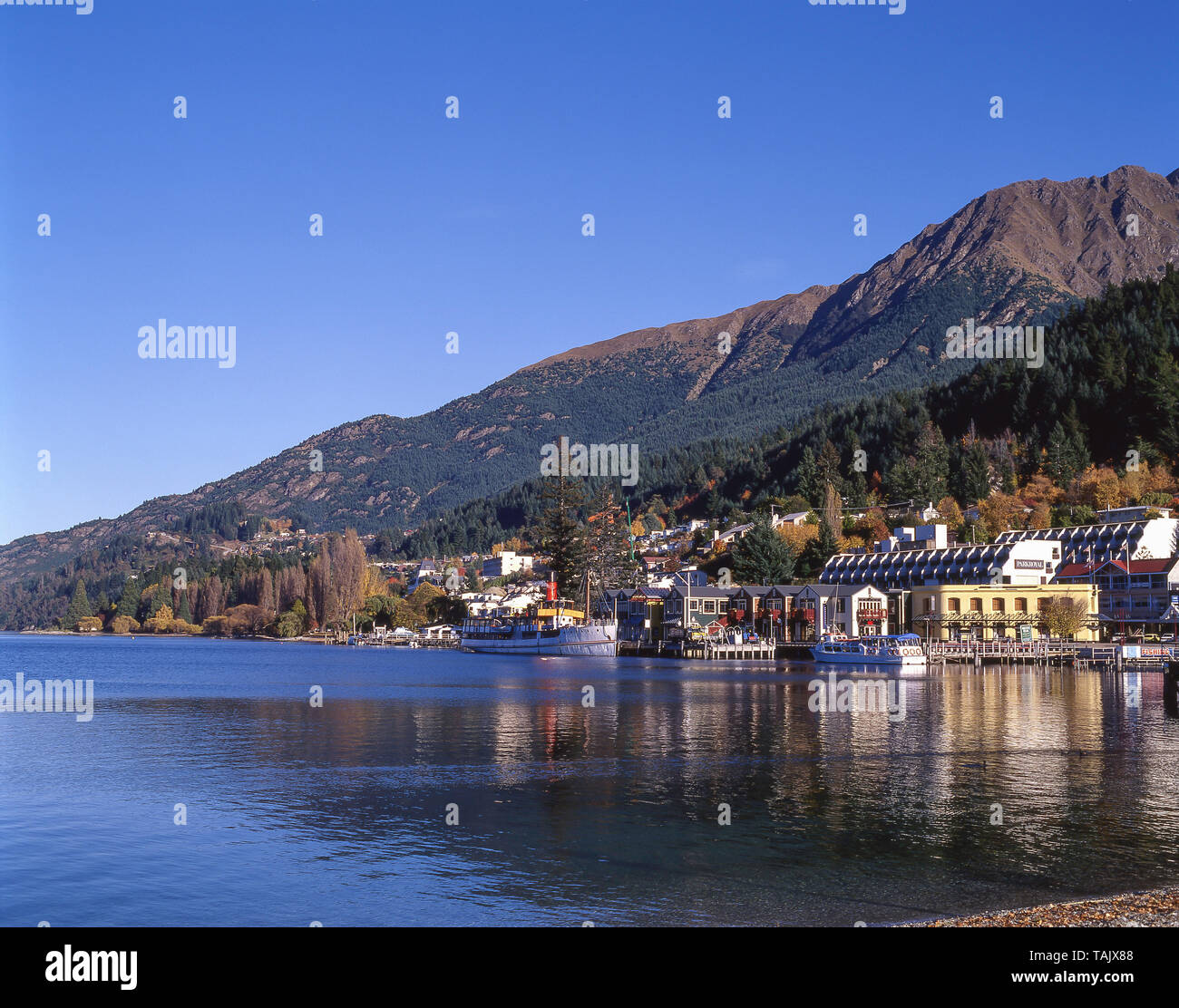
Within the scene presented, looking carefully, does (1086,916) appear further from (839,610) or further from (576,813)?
(839,610)

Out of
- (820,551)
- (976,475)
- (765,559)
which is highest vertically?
(976,475)

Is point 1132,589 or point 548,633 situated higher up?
point 1132,589

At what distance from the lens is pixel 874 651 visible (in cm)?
11175

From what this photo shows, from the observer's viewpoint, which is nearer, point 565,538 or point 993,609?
point 993,609

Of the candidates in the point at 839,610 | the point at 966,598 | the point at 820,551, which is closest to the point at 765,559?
the point at 820,551

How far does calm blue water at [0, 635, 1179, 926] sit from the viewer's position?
76.9 feet

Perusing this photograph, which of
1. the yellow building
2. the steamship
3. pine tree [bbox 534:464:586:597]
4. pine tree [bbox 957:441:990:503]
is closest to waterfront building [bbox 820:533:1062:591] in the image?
the yellow building

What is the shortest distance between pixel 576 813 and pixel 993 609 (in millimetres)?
115625

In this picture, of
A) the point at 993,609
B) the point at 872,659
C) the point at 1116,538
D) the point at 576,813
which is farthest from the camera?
the point at 1116,538

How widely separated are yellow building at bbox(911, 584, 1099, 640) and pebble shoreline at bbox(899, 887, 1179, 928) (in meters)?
117

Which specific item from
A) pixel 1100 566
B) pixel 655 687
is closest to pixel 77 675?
pixel 655 687

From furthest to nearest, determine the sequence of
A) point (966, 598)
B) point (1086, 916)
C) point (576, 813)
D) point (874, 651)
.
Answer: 1. point (966, 598)
2. point (874, 651)
3. point (576, 813)
4. point (1086, 916)

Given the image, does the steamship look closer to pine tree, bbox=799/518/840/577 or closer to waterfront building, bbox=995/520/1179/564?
pine tree, bbox=799/518/840/577
